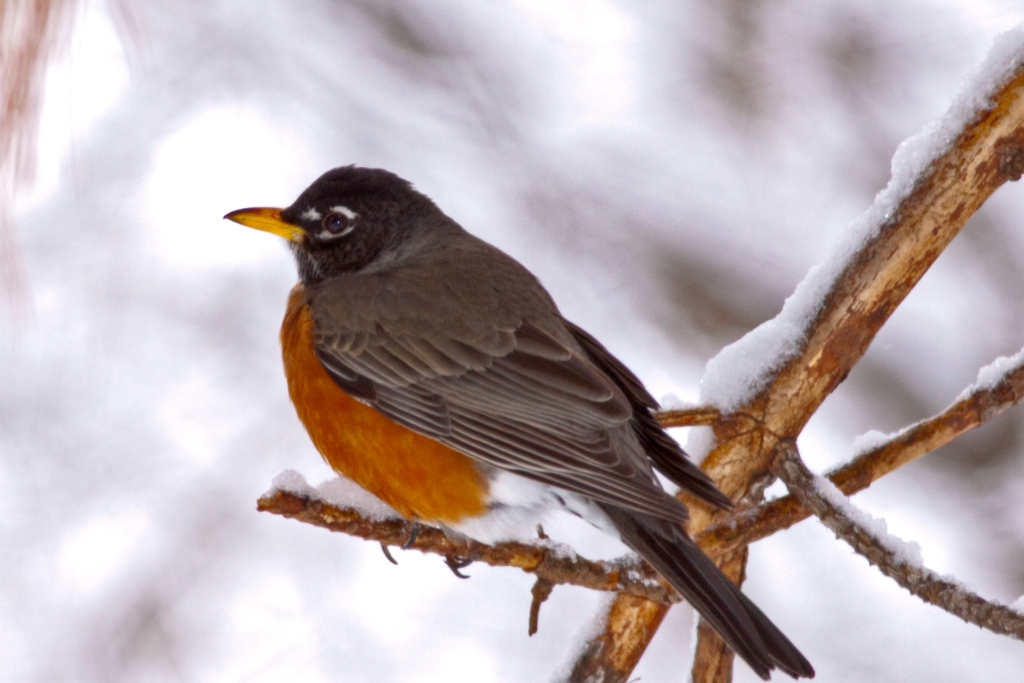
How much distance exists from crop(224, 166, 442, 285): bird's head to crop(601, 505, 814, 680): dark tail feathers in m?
1.61

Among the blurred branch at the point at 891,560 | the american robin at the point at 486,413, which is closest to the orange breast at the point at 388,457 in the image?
the american robin at the point at 486,413

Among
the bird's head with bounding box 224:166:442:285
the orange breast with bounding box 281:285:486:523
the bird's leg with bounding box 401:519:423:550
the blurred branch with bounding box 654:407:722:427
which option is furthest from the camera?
the bird's head with bounding box 224:166:442:285

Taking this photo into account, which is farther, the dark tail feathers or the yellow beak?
the yellow beak

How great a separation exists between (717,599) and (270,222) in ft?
6.91

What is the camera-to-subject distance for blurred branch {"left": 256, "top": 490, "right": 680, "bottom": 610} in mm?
2611

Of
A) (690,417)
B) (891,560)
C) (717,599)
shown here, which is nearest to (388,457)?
(690,417)

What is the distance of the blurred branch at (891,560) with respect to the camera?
8.50 ft

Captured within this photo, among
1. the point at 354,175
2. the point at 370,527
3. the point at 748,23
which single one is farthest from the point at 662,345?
the point at 370,527

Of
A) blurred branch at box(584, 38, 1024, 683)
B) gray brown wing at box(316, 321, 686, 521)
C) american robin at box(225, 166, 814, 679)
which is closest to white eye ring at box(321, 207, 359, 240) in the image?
american robin at box(225, 166, 814, 679)

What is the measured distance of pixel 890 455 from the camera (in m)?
2.91

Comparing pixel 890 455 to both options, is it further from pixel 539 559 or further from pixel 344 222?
pixel 344 222

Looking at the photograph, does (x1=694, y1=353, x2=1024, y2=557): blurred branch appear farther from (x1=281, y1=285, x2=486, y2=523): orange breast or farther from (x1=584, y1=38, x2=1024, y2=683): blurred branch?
(x1=281, y1=285, x2=486, y2=523): orange breast

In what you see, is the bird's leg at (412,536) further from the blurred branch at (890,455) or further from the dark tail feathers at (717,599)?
the blurred branch at (890,455)

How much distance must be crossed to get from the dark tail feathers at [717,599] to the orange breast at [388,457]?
510 millimetres
